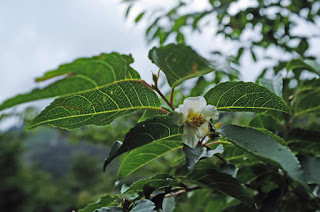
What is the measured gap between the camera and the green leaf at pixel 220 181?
44 centimetres

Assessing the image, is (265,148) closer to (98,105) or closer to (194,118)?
(194,118)

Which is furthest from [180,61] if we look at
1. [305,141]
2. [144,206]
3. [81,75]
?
[305,141]

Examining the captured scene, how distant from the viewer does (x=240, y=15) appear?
120cm

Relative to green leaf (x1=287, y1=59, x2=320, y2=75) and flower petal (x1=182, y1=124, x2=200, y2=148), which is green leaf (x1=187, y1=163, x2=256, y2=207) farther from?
green leaf (x1=287, y1=59, x2=320, y2=75)

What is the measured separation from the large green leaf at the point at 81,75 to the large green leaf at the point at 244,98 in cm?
16

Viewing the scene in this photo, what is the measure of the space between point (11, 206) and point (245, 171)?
14.5m

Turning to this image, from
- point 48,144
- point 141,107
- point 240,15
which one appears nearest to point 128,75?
point 141,107

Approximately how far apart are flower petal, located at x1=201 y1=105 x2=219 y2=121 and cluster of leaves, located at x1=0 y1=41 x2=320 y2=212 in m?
0.02

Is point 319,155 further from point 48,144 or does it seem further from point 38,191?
point 48,144

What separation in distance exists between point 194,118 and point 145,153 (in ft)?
0.44

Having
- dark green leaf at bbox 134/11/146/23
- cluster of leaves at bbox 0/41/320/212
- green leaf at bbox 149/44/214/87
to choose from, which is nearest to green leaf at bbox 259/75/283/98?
cluster of leaves at bbox 0/41/320/212

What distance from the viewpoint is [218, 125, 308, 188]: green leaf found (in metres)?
0.31

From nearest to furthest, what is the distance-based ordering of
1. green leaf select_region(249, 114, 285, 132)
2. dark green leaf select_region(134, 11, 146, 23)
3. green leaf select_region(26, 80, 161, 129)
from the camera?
1. green leaf select_region(26, 80, 161, 129)
2. green leaf select_region(249, 114, 285, 132)
3. dark green leaf select_region(134, 11, 146, 23)

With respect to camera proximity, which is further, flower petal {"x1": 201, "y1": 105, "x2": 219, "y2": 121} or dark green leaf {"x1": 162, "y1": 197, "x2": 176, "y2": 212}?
dark green leaf {"x1": 162, "y1": 197, "x2": 176, "y2": 212}
